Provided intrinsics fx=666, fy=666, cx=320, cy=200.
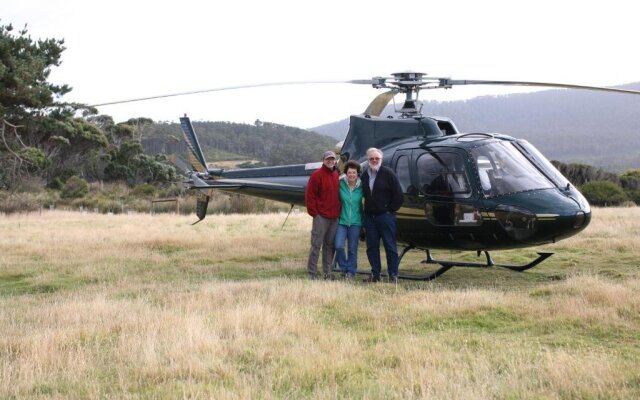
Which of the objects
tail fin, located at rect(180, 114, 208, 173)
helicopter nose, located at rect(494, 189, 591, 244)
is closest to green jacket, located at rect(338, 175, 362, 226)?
helicopter nose, located at rect(494, 189, 591, 244)

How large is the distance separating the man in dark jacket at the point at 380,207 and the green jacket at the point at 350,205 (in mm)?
186

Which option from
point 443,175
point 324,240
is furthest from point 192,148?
point 443,175

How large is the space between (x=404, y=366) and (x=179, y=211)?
2855 cm

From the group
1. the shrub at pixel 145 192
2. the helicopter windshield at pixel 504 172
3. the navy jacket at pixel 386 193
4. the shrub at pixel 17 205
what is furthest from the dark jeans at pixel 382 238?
the shrub at pixel 145 192

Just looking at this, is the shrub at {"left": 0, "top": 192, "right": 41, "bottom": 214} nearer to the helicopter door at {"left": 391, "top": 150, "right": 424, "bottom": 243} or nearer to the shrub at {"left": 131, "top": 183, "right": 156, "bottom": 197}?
the shrub at {"left": 131, "top": 183, "right": 156, "bottom": 197}

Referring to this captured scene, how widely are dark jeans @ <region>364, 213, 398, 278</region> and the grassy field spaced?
1.90 feet

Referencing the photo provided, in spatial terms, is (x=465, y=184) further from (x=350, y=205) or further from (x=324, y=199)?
(x=324, y=199)

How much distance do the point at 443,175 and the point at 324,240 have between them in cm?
195

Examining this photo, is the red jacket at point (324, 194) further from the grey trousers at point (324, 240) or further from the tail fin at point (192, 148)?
the tail fin at point (192, 148)

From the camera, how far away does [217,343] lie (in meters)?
5.21

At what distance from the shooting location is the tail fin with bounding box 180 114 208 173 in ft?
49.3

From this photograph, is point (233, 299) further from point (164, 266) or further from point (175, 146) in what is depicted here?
point (175, 146)

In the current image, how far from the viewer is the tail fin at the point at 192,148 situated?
15.0 metres

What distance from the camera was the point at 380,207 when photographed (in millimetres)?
9078
